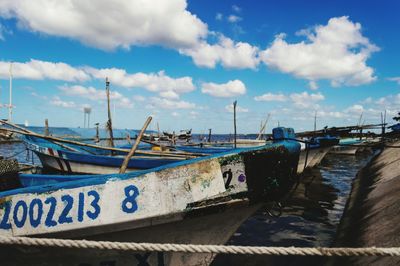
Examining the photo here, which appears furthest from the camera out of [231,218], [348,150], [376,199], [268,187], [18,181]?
[348,150]

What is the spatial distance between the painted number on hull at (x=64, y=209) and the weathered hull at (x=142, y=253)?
387 millimetres

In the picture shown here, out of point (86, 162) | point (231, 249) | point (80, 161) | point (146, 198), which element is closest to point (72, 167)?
point (80, 161)

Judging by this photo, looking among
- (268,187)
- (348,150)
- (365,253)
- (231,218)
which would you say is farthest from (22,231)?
(348,150)

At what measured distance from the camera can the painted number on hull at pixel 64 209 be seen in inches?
124

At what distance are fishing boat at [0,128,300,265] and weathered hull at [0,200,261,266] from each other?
18 mm

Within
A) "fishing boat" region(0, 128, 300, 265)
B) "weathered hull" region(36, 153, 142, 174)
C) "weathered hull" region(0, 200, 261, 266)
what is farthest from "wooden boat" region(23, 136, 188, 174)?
"fishing boat" region(0, 128, 300, 265)

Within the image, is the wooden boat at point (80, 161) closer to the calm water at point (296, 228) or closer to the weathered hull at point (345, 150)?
the calm water at point (296, 228)

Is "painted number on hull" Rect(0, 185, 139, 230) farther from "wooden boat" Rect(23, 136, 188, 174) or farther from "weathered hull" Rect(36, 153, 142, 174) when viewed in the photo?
"weathered hull" Rect(36, 153, 142, 174)

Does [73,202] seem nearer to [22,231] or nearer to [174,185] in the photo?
[22,231]

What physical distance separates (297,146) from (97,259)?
9.93 feet

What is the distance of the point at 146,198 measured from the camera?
3.18 metres

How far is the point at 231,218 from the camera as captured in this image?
12.6ft

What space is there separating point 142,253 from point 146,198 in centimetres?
102

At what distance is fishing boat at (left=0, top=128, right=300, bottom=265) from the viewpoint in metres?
3.17
